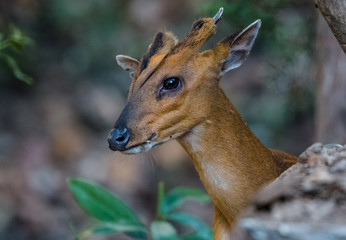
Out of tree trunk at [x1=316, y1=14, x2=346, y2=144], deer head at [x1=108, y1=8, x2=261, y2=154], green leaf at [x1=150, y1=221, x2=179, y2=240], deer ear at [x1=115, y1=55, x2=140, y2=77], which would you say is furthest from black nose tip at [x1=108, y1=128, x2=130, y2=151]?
tree trunk at [x1=316, y1=14, x2=346, y2=144]

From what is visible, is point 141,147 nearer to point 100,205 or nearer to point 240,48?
point 240,48

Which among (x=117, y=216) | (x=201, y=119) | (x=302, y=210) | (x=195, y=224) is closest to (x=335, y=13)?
(x=201, y=119)

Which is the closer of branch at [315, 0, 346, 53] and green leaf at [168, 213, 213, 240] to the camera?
branch at [315, 0, 346, 53]

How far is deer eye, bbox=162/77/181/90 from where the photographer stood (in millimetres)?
3521

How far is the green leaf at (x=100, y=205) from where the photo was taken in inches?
184

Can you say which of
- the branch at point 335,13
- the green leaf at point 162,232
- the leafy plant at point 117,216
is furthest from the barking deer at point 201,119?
the leafy plant at point 117,216

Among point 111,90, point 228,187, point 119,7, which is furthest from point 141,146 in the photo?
point 119,7

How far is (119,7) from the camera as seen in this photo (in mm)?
10727

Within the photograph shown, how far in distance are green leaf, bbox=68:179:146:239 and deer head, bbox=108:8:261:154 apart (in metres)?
1.38

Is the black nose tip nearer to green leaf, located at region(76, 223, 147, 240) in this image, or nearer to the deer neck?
the deer neck

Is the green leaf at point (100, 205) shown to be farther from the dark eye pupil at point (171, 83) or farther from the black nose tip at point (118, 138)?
the dark eye pupil at point (171, 83)

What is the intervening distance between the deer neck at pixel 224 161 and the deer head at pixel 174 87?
0.08 metres

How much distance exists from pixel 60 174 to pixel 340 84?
456 cm

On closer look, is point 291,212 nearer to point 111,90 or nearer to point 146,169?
point 146,169
